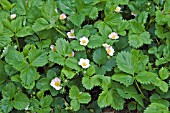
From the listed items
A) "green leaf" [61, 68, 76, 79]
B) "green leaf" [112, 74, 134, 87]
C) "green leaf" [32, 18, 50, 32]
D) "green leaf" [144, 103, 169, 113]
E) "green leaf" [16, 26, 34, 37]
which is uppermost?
"green leaf" [32, 18, 50, 32]

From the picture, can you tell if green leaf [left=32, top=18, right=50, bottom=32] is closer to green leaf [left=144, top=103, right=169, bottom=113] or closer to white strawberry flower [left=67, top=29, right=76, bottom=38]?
white strawberry flower [left=67, top=29, right=76, bottom=38]

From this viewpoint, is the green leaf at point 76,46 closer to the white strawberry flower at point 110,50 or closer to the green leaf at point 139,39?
the white strawberry flower at point 110,50

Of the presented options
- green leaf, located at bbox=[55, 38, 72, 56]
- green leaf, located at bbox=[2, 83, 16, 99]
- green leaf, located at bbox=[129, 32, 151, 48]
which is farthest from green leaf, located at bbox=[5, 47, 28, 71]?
green leaf, located at bbox=[129, 32, 151, 48]

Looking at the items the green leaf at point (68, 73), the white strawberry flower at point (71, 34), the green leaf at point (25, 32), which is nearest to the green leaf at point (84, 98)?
the green leaf at point (68, 73)

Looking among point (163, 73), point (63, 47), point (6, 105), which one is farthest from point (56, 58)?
point (163, 73)

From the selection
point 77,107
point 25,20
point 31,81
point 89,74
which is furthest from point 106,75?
point 25,20

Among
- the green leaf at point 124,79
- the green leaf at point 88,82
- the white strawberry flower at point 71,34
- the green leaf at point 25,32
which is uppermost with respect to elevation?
the green leaf at point 25,32

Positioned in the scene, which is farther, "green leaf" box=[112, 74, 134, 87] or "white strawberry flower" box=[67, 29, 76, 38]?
"white strawberry flower" box=[67, 29, 76, 38]
